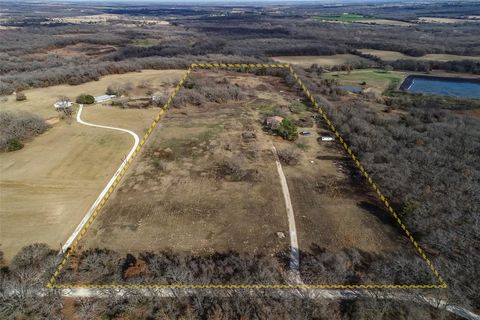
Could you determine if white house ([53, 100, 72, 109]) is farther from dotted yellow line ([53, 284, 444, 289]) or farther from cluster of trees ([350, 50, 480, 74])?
cluster of trees ([350, 50, 480, 74])

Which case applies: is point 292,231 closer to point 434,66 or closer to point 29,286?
point 29,286

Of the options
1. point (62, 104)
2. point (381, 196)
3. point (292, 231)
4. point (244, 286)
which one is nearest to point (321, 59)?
point (62, 104)

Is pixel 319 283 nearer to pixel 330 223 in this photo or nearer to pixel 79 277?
pixel 330 223

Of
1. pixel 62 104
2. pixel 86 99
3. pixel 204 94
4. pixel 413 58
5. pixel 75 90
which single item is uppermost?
pixel 413 58

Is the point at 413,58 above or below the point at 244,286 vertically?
above

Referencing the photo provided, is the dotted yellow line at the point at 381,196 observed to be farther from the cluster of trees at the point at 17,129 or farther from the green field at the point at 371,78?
the cluster of trees at the point at 17,129

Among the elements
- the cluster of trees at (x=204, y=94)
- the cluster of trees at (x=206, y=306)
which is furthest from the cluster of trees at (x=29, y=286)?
the cluster of trees at (x=204, y=94)

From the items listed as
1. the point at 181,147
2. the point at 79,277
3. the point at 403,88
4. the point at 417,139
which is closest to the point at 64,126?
the point at 181,147
